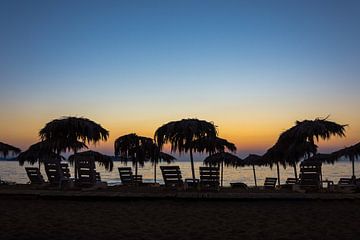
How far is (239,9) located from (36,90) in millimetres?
12049

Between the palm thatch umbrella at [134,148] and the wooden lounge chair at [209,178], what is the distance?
6.51 m

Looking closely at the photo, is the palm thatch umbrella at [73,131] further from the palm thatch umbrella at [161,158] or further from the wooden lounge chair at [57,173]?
the palm thatch umbrella at [161,158]

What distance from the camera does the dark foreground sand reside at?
18.2 ft

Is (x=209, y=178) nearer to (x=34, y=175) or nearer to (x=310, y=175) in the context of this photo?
(x=310, y=175)

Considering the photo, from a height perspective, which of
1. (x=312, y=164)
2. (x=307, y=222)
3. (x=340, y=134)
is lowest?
(x=307, y=222)

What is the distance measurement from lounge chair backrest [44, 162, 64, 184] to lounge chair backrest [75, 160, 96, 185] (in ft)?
2.35

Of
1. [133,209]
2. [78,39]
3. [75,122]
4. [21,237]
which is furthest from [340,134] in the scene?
[78,39]

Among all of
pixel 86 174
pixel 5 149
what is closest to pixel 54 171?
pixel 86 174

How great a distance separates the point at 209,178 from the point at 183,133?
1874mm

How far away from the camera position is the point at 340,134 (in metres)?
12.8

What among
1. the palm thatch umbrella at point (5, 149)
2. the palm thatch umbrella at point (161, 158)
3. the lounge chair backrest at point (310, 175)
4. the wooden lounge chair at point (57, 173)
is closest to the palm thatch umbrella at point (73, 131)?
the wooden lounge chair at point (57, 173)

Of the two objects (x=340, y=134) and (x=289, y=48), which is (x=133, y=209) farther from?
(x=289, y=48)

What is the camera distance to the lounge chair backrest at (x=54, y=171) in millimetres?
12517

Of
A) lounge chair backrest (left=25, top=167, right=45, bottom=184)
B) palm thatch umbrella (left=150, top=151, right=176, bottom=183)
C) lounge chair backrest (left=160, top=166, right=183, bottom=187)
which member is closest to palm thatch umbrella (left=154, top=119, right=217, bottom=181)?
lounge chair backrest (left=160, top=166, right=183, bottom=187)
